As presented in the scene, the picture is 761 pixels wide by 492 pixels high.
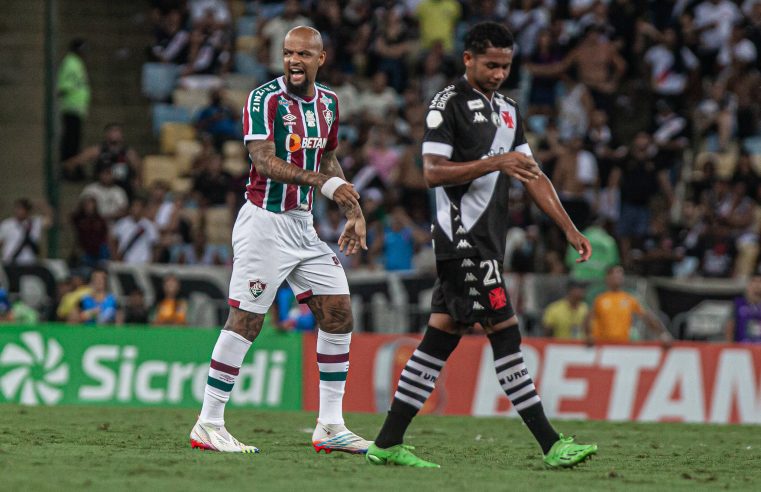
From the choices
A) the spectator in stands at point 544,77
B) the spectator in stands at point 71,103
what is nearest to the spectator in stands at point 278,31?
the spectator in stands at point 71,103

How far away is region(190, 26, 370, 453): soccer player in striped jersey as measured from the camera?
9766 millimetres

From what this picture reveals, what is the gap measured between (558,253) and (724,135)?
13.6 ft

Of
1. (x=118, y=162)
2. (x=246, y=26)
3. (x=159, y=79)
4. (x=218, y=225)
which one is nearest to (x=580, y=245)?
(x=218, y=225)

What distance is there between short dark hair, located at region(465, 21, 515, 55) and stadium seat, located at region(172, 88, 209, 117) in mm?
16413

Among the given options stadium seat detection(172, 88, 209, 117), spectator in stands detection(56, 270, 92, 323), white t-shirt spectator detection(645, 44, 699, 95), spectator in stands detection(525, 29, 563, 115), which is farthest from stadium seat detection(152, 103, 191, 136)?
white t-shirt spectator detection(645, 44, 699, 95)

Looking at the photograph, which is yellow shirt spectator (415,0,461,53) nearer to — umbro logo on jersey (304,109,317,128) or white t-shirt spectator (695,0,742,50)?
white t-shirt spectator (695,0,742,50)

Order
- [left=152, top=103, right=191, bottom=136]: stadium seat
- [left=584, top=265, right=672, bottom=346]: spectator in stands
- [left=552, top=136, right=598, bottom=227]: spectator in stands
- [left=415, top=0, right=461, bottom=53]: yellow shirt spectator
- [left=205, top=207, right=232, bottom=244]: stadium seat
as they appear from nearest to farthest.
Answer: [left=584, top=265, right=672, bottom=346]: spectator in stands < [left=552, top=136, right=598, bottom=227]: spectator in stands < [left=205, top=207, right=232, bottom=244]: stadium seat < [left=152, top=103, right=191, bottom=136]: stadium seat < [left=415, top=0, right=461, bottom=53]: yellow shirt spectator

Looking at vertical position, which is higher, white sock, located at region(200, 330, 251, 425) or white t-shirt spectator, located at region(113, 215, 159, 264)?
white t-shirt spectator, located at region(113, 215, 159, 264)

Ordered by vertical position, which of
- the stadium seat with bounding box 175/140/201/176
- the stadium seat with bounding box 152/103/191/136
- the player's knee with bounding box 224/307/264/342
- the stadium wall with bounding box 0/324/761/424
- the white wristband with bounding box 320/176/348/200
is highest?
the stadium seat with bounding box 152/103/191/136

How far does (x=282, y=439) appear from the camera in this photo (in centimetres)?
1139

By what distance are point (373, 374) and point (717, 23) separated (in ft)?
34.2

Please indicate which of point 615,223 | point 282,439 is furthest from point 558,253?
point 282,439

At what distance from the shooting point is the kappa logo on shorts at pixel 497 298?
8.79 metres

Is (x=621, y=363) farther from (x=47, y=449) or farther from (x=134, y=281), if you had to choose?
(x=47, y=449)
